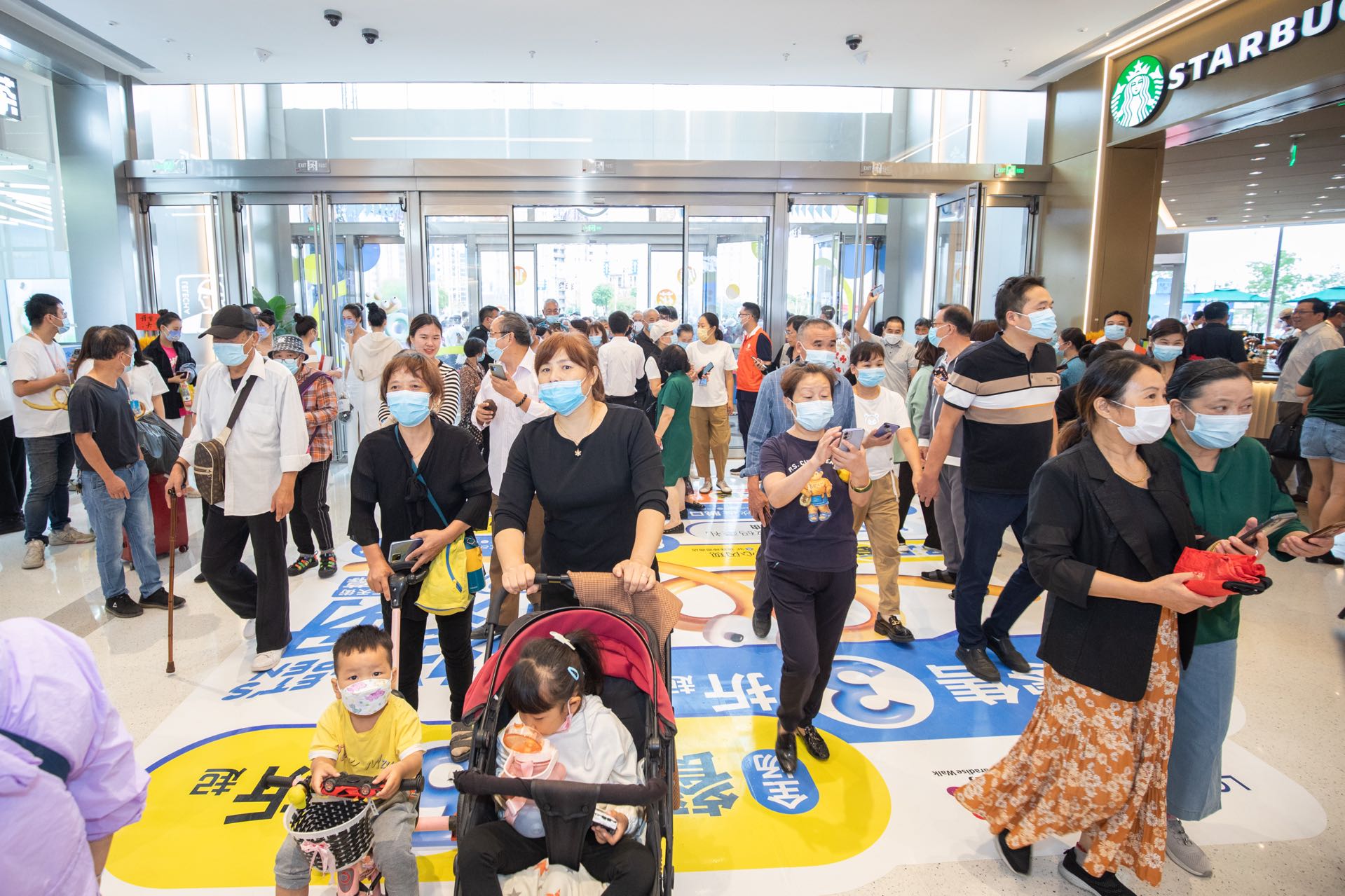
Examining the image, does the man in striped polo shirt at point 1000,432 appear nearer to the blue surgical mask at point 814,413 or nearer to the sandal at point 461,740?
the blue surgical mask at point 814,413

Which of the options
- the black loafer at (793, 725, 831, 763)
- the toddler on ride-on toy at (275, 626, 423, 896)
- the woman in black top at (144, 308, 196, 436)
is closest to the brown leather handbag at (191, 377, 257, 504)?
the toddler on ride-on toy at (275, 626, 423, 896)

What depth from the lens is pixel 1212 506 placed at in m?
2.25

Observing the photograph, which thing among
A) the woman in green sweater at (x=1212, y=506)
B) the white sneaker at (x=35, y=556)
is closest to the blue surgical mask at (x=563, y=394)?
the woman in green sweater at (x=1212, y=506)

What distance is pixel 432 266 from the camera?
32.6 feet

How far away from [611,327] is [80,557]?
4474mm

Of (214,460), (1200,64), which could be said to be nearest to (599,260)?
(1200,64)

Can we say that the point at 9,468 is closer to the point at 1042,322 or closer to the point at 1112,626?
the point at 1042,322

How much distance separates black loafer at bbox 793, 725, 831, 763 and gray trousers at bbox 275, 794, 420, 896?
61.1 inches

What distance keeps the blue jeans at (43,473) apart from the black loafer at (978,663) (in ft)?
20.1

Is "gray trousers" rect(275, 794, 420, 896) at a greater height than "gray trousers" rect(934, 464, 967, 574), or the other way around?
"gray trousers" rect(934, 464, 967, 574)

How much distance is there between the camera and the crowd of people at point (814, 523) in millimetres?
2135

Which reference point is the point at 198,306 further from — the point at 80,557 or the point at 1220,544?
the point at 1220,544

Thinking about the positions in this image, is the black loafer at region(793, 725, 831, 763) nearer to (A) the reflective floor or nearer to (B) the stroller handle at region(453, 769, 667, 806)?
(A) the reflective floor

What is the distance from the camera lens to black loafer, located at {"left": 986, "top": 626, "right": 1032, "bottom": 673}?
377cm
